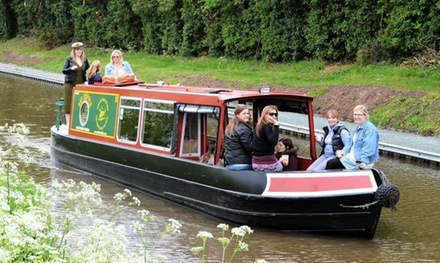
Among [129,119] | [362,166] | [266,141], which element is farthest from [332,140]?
[129,119]

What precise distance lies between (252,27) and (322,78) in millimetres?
6788

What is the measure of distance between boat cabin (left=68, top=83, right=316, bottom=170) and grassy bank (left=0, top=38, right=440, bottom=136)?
6255 mm

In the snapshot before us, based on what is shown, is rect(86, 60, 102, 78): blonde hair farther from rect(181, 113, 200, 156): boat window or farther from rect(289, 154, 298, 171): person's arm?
rect(289, 154, 298, 171): person's arm

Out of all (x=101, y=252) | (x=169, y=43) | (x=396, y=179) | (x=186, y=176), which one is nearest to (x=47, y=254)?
(x=101, y=252)

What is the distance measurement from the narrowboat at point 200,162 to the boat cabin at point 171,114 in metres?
0.02

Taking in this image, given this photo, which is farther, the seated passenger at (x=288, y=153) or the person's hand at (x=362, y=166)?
the seated passenger at (x=288, y=153)

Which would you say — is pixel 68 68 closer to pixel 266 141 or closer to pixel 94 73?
pixel 94 73

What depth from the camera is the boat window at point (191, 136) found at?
1157 cm

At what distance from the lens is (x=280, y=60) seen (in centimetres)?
2836

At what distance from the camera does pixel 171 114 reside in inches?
461

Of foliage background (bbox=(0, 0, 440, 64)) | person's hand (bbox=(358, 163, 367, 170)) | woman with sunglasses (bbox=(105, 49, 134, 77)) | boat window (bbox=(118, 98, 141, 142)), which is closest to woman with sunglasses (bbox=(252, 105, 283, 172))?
person's hand (bbox=(358, 163, 367, 170))

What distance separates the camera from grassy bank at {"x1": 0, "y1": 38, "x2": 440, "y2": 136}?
17.6 metres

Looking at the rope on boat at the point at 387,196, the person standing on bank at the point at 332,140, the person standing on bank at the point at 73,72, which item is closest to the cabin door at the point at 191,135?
the person standing on bank at the point at 332,140

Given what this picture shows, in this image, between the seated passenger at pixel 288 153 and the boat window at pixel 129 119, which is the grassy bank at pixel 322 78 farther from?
the boat window at pixel 129 119
